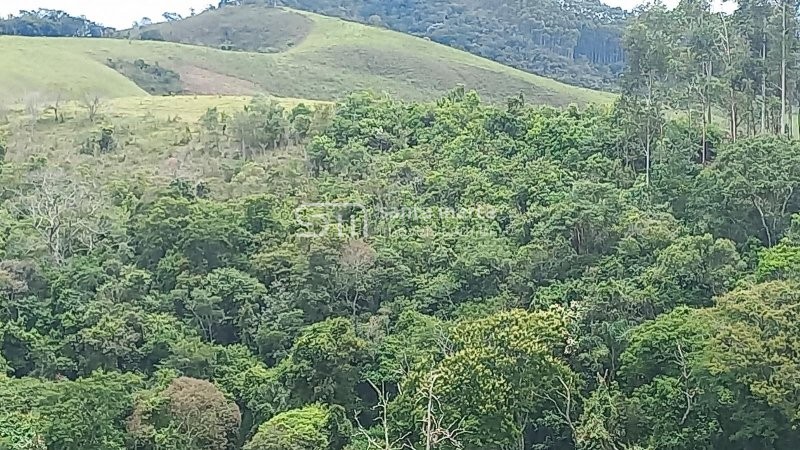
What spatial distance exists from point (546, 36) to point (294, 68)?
88.9 feet

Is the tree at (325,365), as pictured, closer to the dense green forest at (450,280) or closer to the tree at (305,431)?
the dense green forest at (450,280)

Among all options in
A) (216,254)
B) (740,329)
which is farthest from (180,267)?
(740,329)

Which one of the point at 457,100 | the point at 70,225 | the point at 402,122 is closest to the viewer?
the point at 70,225

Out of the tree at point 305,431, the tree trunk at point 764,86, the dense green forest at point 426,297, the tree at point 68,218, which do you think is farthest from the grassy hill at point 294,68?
the tree at point 305,431

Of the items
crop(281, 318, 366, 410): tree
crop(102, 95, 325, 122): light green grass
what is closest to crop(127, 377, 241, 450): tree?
crop(281, 318, 366, 410): tree

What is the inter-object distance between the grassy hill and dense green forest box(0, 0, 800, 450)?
71.3 ft

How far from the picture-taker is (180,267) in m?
31.0

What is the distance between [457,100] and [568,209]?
17.8m

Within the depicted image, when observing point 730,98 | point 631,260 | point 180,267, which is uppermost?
point 730,98

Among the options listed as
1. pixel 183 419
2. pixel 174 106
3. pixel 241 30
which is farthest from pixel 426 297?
pixel 241 30

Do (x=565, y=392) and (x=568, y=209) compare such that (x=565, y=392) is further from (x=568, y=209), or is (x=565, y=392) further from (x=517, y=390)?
(x=568, y=209)

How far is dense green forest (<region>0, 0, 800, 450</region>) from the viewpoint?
2172 cm

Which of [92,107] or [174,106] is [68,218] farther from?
[174,106]

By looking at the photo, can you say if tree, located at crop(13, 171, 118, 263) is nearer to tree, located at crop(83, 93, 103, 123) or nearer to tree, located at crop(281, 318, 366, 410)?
tree, located at crop(281, 318, 366, 410)
